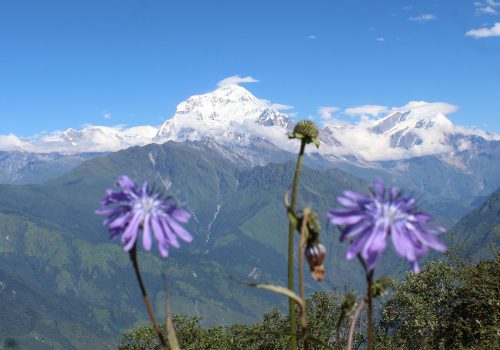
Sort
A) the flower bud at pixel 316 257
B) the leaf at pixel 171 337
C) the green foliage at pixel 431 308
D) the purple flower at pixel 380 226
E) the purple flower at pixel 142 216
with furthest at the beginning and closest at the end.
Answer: the green foliage at pixel 431 308, the flower bud at pixel 316 257, the leaf at pixel 171 337, the purple flower at pixel 142 216, the purple flower at pixel 380 226

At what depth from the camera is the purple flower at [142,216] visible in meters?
3.26

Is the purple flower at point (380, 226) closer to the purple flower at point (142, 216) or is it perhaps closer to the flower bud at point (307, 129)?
the purple flower at point (142, 216)

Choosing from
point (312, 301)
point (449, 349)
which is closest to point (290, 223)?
point (449, 349)

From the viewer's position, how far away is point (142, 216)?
3.41m

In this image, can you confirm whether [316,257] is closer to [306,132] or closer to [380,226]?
[380,226]

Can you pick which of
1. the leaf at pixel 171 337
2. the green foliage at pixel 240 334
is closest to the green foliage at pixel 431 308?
the green foliage at pixel 240 334

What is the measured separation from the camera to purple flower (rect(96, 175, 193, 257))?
10.7 feet

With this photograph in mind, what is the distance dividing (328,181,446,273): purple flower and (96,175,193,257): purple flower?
92 centimetres

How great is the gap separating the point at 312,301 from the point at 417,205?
232 ft

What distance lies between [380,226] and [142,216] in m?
1.50

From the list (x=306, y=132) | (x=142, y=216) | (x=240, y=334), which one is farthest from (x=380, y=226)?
(x=240, y=334)

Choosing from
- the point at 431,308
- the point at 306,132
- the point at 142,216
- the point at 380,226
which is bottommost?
the point at 431,308

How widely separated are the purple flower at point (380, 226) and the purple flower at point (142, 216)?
0.92 m

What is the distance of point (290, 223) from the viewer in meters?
3.99
